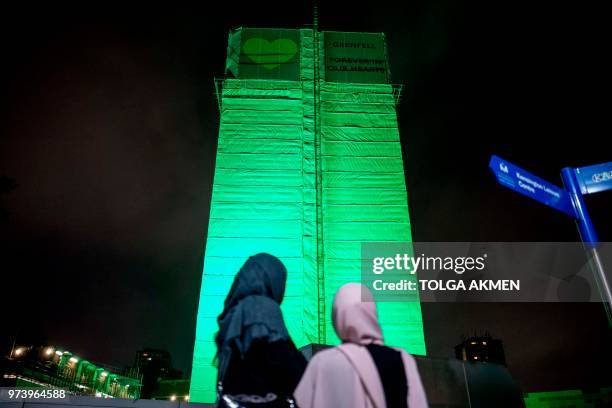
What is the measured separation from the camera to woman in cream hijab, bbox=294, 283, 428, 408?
1.30m

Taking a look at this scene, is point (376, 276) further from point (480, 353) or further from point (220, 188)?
point (480, 353)

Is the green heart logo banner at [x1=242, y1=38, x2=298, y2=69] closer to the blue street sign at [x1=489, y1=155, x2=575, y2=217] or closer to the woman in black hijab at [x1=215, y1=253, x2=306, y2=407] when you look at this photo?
the blue street sign at [x1=489, y1=155, x2=575, y2=217]

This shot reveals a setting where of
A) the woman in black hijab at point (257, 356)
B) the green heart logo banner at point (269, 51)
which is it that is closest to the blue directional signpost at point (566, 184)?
the woman in black hijab at point (257, 356)

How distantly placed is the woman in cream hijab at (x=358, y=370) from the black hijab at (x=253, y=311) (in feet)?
0.97

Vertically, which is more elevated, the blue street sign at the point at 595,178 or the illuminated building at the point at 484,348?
the illuminated building at the point at 484,348

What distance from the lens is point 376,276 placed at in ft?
29.2

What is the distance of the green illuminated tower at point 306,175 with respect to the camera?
8.46m

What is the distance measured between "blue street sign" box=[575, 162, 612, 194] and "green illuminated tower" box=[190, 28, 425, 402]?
5.23 m

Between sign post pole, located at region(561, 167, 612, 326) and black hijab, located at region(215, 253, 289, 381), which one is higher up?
sign post pole, located at region(561, 167, 612, 326)

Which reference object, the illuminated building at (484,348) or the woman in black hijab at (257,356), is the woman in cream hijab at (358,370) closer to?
the woman in black hijab at (257,356)

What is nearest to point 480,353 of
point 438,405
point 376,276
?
point 376,276

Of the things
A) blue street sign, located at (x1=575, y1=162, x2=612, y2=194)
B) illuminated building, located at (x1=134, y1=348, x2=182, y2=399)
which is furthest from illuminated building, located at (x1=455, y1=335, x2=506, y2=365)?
blue street sign, located at (x1=575, y1=162, x2=612, y2=194)

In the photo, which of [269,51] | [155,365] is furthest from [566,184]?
[155,365]

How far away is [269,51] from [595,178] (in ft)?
29.2
